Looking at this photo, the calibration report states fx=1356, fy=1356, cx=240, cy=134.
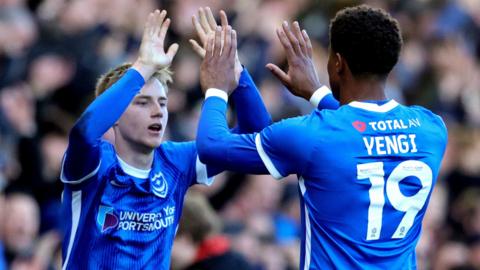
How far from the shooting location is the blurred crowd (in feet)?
36.3

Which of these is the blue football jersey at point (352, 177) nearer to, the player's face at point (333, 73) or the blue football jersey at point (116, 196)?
the player's face at point (333, 73)

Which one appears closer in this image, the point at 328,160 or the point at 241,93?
the point at 328,160

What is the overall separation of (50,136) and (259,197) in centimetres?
229

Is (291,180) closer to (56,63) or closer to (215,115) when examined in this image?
(56,63)

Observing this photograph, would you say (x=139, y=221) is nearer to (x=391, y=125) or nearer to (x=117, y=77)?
(x=117, y=77)

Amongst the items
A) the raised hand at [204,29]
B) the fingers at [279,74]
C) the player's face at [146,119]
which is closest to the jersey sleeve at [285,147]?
the fingers at [279,74]

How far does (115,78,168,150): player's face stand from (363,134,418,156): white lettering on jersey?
1307 millimetres

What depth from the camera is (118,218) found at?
7.30m

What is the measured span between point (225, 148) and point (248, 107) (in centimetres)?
74

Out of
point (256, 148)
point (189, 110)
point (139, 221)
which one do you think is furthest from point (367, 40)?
point (189, 110)

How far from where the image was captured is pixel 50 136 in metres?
11.6

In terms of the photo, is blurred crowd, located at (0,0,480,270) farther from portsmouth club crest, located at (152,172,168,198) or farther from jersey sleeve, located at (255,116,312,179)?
jersey sleeve, located at (255,116,312,179)

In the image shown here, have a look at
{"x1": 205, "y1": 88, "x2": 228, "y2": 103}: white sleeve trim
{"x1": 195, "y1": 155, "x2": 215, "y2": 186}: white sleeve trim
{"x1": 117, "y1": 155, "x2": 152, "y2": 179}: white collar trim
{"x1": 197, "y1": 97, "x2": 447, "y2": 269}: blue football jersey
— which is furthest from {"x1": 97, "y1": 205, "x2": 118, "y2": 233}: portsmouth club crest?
{"x1": 205, "y1": 88, "x2": 228, "y2": 103}: white sleeve trim

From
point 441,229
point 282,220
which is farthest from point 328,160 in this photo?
point 441,229
